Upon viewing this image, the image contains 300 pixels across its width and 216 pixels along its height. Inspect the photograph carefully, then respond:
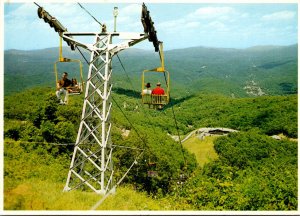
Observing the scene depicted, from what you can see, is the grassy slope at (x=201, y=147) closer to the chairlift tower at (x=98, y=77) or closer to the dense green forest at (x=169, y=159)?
the dense green forest at (x=169, y=159)

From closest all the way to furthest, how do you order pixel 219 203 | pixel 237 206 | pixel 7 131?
pixel 237 206, pixel 219 203, pixel 7 131

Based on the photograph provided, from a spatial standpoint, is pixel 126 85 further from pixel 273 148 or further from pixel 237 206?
pixel 237 206

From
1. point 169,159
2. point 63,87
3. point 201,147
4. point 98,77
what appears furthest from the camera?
point 201,147

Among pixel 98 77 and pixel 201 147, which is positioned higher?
pixel 98 77

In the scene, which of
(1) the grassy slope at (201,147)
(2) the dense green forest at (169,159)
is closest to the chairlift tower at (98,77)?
(2) the dense green forest at (169,159)

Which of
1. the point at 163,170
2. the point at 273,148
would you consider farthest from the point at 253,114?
the point at 163,170

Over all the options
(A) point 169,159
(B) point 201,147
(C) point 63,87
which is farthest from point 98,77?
(B) point 201,147

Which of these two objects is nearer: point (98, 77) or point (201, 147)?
point (98, 77)

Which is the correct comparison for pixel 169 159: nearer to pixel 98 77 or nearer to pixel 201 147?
pixel 201 147

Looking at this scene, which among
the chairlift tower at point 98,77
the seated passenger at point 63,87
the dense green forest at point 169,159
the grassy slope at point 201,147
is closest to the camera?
the chairlift tower at point 98,77
